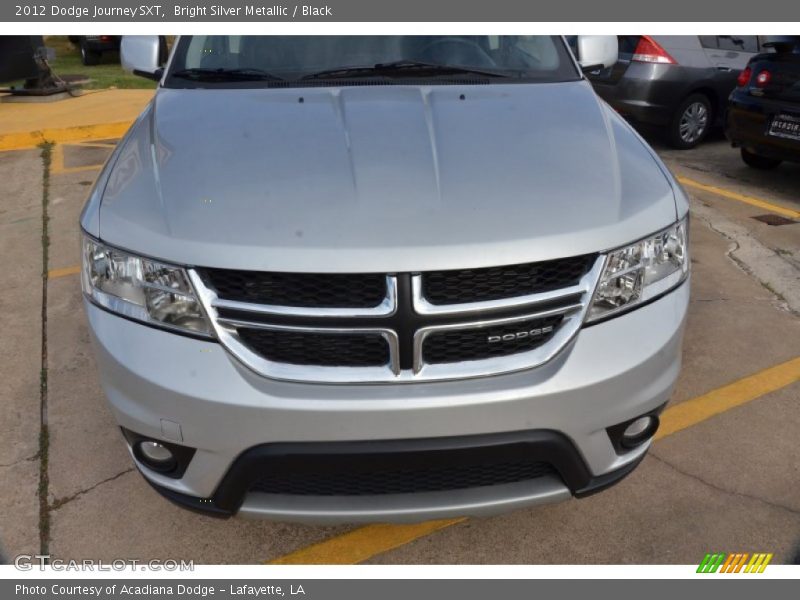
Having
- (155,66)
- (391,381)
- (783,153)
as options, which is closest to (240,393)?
(391,381)

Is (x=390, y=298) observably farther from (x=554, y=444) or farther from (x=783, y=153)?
(x=783, y=153)

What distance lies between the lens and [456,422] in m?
1.80

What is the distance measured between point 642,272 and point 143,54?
261cm

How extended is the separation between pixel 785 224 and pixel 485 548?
4272 mm

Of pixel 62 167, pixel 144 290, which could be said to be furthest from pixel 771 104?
pixel 62 167

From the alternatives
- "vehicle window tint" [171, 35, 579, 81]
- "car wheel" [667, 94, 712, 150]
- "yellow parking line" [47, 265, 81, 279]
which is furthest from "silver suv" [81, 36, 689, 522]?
"car wheel" [667, 94, 712, 150]

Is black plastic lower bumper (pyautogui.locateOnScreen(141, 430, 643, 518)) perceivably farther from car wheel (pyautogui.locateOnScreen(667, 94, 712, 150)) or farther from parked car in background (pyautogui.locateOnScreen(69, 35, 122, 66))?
parked car in background (pyautogui.locateOnScreen(69, 35, 122, 66))

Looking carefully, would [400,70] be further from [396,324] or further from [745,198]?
[745,198]

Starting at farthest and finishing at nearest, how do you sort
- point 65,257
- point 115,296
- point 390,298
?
point 65,257 → point 115,296 → point 390,298

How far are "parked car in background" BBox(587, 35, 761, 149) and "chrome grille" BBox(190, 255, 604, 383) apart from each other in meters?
6.32

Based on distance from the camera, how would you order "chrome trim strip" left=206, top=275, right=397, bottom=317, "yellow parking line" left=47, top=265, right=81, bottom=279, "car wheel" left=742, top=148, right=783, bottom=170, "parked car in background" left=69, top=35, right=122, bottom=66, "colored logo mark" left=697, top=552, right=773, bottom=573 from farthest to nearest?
"parked car in background" left=69, top=35, right=122, bottom=66 < "car wheel" left=742, top=148, right=783, bottom=170 < "yellow parking line" left=47, top=265, right=81, bottom=279 < "colored logo mark" left=697, top=552, right=773, bottom=573 < "chrome trim strip" left=206, top=275, right=397, bottom=317

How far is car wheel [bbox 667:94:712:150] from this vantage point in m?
7.73

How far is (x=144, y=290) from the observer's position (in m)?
1.93

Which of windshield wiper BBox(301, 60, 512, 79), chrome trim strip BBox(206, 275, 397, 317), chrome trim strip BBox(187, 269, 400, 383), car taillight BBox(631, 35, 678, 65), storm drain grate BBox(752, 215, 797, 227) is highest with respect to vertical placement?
windshield wiper BBox(301, 60, 512, 79)
